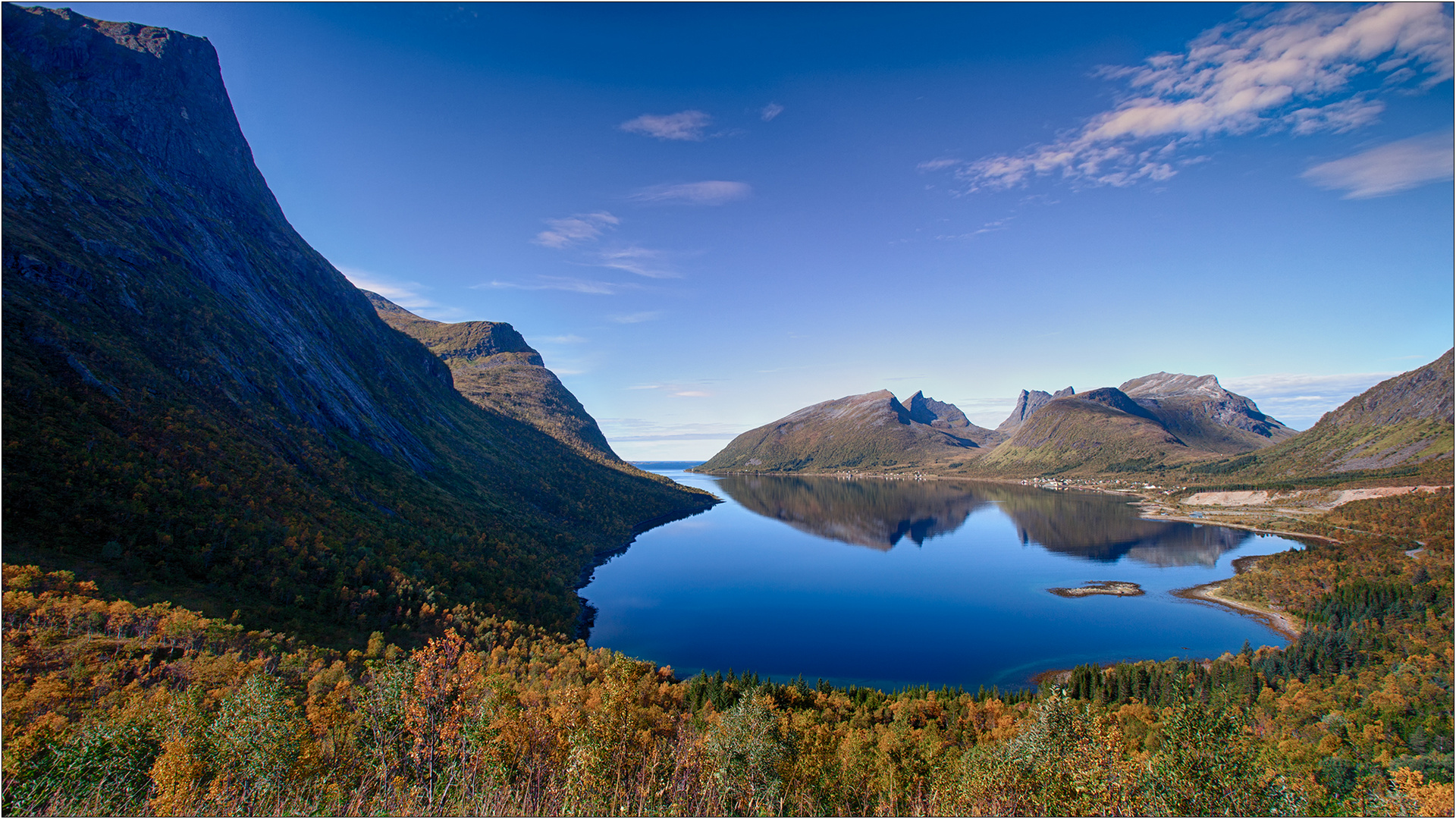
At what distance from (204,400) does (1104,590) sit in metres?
175

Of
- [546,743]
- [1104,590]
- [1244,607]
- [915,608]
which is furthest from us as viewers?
[1104,590]

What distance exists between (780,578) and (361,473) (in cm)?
9778

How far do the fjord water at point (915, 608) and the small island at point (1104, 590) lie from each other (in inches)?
133

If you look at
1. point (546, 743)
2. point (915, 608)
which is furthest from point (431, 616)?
point (915, 608)

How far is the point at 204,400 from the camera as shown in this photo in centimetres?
8000

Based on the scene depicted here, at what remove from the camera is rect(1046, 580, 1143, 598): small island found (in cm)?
11938

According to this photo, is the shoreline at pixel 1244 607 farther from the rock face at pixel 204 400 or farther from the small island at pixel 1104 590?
the rock face at pixel 204 400

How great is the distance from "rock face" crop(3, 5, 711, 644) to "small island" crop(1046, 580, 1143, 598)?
355 ft

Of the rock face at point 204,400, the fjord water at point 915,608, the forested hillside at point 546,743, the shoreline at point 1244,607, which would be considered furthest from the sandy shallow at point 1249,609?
the rock face at point 204,400

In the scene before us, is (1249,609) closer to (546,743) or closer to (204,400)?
(546,743)

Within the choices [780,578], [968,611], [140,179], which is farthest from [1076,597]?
[140,179]

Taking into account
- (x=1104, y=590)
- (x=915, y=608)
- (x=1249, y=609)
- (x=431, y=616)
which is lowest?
(x=915, y=608)

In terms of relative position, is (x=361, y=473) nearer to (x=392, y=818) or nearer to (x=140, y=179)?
(x=140, y=179)

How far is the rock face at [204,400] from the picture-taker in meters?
54.5
